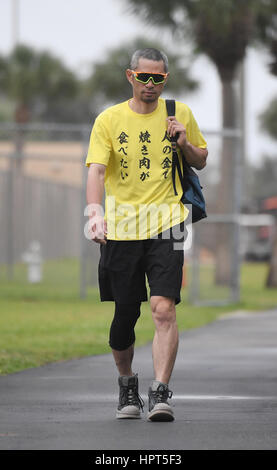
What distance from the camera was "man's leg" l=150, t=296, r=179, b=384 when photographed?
657 cm

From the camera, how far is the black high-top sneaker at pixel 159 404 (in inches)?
253

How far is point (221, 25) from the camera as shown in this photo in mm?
22516

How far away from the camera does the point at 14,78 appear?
4962cm

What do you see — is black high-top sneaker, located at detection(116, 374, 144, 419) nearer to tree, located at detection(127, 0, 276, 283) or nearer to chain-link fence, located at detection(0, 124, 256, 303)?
chain-link fence, located at detection(0, 124, 256, 303)

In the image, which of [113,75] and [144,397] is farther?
[113,75]

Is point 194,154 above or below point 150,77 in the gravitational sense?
below

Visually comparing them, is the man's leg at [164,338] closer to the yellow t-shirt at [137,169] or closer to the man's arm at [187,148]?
the yellow t-shirt at [137,169]

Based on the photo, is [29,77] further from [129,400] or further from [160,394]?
[160,394]

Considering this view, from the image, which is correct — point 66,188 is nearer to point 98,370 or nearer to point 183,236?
point 98,370

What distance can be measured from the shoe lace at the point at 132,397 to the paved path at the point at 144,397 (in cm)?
15

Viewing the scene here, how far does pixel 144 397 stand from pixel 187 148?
1.75 metres

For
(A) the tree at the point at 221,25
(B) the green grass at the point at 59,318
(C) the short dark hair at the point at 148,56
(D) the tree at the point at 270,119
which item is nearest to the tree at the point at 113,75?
(D) the tree at the point at 270,119

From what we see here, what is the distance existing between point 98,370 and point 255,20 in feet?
52.0

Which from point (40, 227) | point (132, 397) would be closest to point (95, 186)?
point (132, 397)
